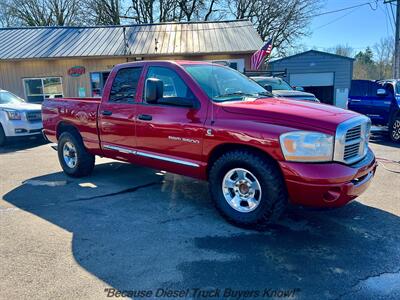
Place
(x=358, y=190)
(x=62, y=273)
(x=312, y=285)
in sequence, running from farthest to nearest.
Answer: (x=358, y=190) < (x=62, y=273) < (x=312, y=285)

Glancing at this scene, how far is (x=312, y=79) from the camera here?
2272 cm

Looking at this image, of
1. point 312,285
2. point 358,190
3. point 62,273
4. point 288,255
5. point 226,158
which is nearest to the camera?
point 312,285

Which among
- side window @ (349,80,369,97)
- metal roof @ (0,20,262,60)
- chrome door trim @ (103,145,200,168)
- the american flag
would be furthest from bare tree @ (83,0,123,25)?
chrome door trim @ (103,145,200,168)

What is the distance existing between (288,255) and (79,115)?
411 centimetres

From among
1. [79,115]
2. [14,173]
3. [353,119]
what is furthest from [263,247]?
[14,173]

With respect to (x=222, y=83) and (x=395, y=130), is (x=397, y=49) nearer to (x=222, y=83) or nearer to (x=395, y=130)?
(x=395, y=130)

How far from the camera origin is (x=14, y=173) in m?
6.88

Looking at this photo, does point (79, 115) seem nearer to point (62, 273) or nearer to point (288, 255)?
point (62, 273)

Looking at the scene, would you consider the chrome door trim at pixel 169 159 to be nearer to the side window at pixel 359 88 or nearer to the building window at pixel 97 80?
the side window at pixel 359 88

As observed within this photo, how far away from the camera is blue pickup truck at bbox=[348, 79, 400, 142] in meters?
9.58

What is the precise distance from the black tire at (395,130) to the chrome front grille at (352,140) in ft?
20.7

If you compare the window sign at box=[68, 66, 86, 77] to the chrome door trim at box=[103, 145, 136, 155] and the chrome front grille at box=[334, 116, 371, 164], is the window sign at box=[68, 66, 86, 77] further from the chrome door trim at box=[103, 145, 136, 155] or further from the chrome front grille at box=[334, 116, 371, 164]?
the chrome front grille at box=[334, 116, 371, 164]

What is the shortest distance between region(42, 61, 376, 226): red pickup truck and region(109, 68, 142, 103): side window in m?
0.02

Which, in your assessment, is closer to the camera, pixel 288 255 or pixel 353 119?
pixel 288 255
